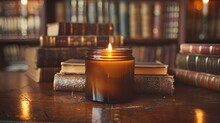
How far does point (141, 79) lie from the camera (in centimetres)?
86

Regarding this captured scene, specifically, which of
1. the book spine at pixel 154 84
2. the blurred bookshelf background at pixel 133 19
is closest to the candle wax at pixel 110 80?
the book spine at pixel 154 84

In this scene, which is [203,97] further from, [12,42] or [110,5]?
[12,42]

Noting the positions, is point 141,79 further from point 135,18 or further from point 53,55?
point 135,18

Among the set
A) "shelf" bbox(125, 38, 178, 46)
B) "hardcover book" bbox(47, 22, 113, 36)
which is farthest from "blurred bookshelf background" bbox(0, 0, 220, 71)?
"hardcover book" bbox(47, 22, 113, 36)

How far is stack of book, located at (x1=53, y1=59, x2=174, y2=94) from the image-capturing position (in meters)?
0.86

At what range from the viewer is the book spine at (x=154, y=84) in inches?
33.5

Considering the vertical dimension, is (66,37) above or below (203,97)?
above

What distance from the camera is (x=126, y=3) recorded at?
1.81m

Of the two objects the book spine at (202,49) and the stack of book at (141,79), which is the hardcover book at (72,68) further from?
the book spine at (202,49)

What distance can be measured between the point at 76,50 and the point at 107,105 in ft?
1.53

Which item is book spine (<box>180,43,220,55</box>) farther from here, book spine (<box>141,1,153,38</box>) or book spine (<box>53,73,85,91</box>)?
book spine (<box>141,1,153,38</box>)

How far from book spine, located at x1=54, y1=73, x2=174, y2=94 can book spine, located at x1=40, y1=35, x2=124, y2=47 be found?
0.27 m

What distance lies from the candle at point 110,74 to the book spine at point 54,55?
1.27 feet

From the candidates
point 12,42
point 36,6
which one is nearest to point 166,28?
point 36,6
